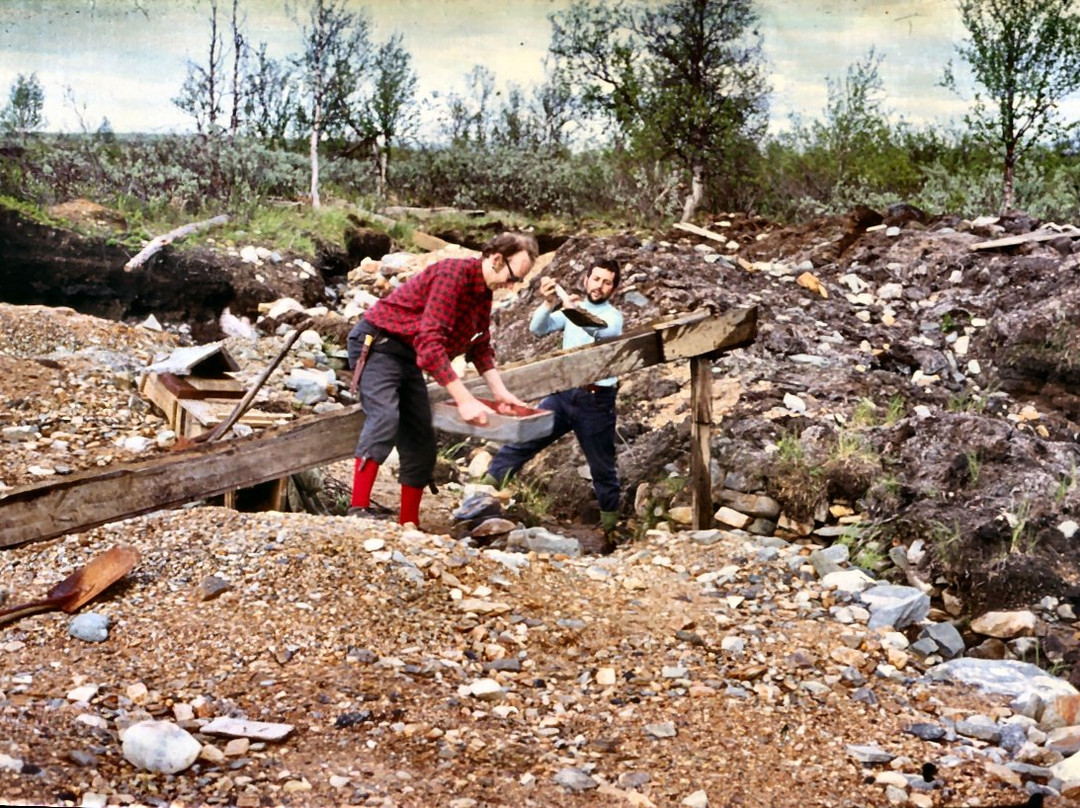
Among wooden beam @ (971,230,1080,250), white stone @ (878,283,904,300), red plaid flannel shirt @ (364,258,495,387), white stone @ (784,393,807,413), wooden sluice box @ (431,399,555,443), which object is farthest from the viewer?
white stone @ (878,283,904,300)

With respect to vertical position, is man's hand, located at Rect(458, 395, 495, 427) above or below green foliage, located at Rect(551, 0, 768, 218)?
below

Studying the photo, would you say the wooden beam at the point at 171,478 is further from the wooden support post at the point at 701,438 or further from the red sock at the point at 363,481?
the wooden support post at the point at 701,438

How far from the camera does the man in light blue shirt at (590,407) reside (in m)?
3.80

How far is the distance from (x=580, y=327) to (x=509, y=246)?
0.50 m

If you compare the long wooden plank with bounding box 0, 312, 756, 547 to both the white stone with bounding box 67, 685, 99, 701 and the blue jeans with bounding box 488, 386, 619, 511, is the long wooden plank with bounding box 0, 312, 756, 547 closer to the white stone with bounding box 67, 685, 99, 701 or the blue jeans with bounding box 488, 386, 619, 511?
the blue jeans with bounding box 488, 386, 619, 511

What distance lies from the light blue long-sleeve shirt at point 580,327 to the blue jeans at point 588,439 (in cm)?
7

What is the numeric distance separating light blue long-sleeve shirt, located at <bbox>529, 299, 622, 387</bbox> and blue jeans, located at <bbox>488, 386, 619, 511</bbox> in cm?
7

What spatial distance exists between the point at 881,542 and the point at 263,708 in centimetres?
217

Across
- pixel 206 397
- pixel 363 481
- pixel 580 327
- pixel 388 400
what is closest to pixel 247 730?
pixel 363 481

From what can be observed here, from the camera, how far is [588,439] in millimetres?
3928

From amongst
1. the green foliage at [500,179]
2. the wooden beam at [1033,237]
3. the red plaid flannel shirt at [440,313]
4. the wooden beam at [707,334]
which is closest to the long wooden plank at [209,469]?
the red plaid flannel shirt at [440,313]

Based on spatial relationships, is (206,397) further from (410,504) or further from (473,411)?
(473,411)

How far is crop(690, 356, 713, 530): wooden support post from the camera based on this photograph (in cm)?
418

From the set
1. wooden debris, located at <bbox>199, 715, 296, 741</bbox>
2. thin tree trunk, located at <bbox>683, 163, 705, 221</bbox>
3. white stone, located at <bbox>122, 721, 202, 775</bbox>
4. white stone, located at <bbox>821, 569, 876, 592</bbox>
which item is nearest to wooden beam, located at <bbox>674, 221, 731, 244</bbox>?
thin tree trunk, located at <bbox>683, 163, 705, 221</bbox>
